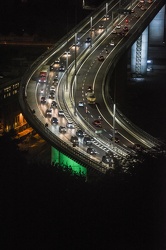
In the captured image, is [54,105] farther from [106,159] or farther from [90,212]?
[90,212]

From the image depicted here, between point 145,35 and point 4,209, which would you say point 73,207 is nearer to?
point 4,209

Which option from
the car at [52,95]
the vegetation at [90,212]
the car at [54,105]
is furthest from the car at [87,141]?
the vegetation at [90,212]

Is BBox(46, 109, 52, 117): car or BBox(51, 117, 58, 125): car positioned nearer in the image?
BBox(51, 117, 58, 125): car

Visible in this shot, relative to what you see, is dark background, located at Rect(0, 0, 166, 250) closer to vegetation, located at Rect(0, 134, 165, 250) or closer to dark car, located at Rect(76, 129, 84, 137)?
vegetation, located at Rect(0, 134, 165, 250)

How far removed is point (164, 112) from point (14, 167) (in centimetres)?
3037

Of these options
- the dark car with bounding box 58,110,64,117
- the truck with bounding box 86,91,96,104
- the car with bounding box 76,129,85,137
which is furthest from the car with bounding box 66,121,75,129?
the truck with bounding box 86,91,96,104

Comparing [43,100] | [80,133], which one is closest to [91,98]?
[43,100]

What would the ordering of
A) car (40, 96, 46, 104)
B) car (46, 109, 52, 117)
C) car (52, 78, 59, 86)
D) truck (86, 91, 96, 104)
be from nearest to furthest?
car (46, 109, 52, 117) → car (40, 96, 46, 104) → truck (86, 91, 96, 104) → car (52, 78, 59, 86)

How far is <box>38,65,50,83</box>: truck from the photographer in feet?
132

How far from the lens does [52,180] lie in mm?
15398

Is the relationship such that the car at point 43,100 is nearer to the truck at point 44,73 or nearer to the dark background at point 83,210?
the truck at point 44,73

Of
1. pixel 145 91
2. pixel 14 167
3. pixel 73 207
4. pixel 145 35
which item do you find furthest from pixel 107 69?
pixel 73 207

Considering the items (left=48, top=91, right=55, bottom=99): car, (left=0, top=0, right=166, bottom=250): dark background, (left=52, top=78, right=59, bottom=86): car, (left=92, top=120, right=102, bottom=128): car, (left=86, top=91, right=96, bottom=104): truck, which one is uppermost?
(left=0, top=0, right=166, bottom=250): dark background

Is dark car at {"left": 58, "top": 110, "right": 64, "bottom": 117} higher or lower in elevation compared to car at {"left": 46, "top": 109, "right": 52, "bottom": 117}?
lower
